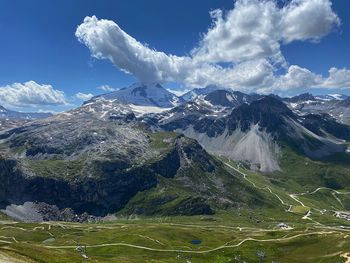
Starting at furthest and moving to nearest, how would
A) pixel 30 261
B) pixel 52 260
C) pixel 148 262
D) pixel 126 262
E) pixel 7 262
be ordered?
pixel 148 262
pixel 126 262
pixel 52 260
pixel 30 261
pixel 7 262

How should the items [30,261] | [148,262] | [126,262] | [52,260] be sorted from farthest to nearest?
[148,262], [126,262], [52,260], [30,261]

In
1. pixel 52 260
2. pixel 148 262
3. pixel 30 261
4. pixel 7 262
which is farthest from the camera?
pixel 148 262

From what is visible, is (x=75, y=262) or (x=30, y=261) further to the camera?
(x=75, y=262)

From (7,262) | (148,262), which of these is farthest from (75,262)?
(148,262)

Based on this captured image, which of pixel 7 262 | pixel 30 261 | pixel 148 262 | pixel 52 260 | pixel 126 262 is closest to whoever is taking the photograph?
pixel 7 262

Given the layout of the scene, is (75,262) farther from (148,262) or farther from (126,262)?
(148,262)

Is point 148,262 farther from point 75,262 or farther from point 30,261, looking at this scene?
point 30,261

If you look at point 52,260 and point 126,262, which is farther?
point 126,262

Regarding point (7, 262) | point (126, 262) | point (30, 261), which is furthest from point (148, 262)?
point (7, 262)
